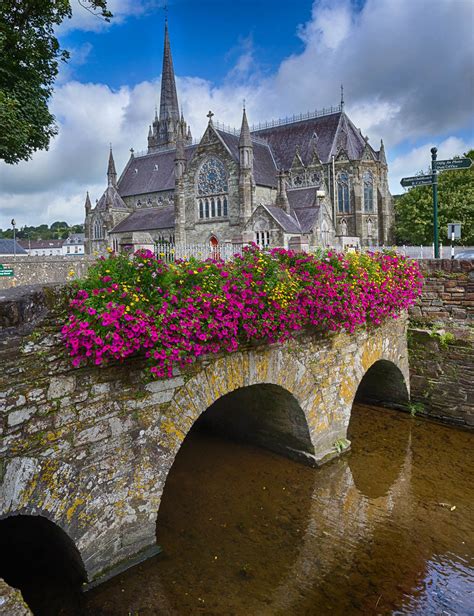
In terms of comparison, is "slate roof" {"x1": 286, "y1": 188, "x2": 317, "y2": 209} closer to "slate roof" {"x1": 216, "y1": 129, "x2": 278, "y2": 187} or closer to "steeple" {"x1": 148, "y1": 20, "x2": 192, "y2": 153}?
"slate roof" {"x1": 216, "y1": 129, "x2": 278, "y2": 187}

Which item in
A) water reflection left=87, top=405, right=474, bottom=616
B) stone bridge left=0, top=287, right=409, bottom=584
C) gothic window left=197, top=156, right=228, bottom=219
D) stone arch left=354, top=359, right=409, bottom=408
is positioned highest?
gothic window left=197, top=156, right=228, bottom=219

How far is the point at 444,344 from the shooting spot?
1140cm

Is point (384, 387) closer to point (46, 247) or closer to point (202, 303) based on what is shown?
point (202, 303)

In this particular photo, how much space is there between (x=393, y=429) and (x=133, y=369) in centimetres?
768

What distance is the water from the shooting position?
5570 mm

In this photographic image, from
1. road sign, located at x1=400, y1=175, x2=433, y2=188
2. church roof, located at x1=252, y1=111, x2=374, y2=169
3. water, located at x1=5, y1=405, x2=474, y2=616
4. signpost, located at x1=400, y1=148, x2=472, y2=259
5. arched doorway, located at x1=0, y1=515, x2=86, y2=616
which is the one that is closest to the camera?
arched doorway, located at x1=0, y1=515, x2=86, y2=616

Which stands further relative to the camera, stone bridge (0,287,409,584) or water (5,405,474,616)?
water (5,405,474,616)

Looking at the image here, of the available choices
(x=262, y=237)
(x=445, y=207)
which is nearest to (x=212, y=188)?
(x=262, y=237)

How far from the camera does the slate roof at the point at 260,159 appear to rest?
40188 mm

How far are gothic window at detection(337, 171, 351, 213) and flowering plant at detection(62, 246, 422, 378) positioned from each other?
35913 mm

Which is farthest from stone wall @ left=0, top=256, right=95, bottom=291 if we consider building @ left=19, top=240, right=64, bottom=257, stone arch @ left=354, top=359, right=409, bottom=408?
building @ left=19, top=240, right=64, bottom=257

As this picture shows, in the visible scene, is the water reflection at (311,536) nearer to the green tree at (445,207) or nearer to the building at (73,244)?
the green tree at (445,207)

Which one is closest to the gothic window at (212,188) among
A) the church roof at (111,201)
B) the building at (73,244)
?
the church roof at (111,201)

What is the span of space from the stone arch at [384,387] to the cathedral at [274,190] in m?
21.5
